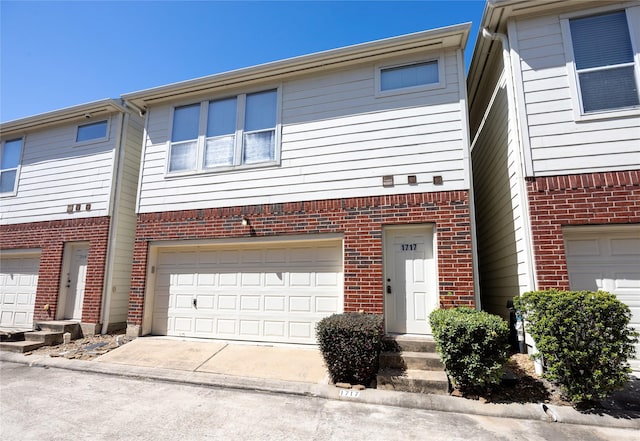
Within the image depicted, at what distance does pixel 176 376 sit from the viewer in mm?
5480

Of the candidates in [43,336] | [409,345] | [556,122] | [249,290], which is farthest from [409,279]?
[43,336]

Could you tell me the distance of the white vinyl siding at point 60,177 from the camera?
8836 mm

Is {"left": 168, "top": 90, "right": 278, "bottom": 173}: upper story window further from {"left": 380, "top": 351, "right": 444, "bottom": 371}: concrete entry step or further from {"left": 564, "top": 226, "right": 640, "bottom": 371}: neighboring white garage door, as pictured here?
{"left": 564, "top": 226, "right": 640, "bottom": 371}: neighboring white garage door

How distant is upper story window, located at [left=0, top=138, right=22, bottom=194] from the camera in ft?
32.7

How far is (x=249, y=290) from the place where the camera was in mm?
7055

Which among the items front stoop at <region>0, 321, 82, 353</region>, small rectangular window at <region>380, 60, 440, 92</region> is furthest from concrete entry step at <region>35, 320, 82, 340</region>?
small rectangular window at <region>380, 60, 440, 92</region>

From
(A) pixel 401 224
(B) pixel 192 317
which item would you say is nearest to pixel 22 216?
(B) pixel 192 317

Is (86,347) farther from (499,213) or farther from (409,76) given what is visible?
(499,213)

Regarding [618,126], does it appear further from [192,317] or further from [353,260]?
[192,317]

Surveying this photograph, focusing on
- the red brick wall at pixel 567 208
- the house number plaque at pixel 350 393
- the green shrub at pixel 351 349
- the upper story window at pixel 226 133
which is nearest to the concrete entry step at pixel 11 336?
the upper story window at pixel 226 133

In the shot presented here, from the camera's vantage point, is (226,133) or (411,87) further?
(226,133)

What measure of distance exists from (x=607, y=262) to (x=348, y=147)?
4.47 meters

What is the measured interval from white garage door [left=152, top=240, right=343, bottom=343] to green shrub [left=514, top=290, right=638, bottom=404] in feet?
11.1

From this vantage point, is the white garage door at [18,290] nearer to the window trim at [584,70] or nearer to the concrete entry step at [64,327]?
the concrete entry step at [64,327]
